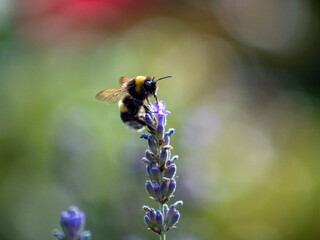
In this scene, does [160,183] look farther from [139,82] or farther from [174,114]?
[174,114]

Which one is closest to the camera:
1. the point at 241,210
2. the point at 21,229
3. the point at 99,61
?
the point at 21,229

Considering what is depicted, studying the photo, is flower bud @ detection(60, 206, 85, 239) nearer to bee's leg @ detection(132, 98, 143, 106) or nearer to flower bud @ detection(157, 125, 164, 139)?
flower bud @ detection(157, 125, 164, 139)

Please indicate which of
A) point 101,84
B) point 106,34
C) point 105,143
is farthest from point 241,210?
point 106,34

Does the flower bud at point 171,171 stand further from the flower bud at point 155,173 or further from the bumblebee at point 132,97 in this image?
the bumblebee at point 132,97

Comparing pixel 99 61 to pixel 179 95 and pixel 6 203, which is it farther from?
pixel 6 203

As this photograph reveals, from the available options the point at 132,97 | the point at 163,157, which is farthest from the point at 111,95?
the point at 163,157

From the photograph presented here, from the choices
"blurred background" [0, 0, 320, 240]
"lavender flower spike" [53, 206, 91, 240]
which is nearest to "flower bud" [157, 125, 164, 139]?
"lavender flower spike" [53, 206, 91, 240]
